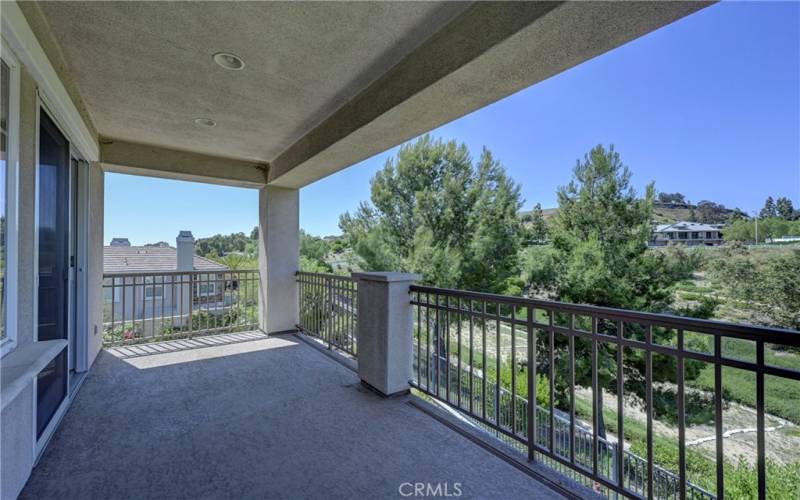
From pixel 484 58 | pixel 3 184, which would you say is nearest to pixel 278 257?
pixel 3 184

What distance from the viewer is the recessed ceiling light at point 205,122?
350 cm

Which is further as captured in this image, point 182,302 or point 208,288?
point 208,288

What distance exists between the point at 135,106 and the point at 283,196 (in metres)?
2.27

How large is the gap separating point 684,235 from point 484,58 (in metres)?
12.5

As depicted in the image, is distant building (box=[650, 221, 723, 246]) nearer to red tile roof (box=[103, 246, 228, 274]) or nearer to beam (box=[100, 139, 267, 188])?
beam (box=[100, 139, 267, 188])

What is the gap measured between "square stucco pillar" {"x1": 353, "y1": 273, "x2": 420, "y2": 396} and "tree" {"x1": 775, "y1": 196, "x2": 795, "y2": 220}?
1446 centimetres

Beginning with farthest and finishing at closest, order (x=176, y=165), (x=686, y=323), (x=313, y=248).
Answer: (x=313, y=248)
(x=176, y=165)
(x=686, y=323)

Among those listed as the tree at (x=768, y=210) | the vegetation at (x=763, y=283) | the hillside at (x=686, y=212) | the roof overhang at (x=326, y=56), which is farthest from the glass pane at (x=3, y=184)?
the tree at (x=768, y=210)

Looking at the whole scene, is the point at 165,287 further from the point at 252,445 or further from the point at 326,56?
the point at 326,56

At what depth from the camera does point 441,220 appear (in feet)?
44.2

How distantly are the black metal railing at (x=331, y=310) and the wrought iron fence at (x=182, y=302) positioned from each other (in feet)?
3.39

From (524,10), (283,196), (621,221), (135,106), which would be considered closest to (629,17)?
(524,10)

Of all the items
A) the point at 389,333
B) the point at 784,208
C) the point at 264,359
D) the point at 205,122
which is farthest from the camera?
the point at 784,208

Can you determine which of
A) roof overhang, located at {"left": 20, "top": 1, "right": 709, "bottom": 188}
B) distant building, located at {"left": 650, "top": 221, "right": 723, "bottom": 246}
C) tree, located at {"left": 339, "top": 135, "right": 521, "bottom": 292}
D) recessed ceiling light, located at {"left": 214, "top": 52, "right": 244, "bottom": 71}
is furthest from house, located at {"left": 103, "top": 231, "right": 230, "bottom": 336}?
distant building, located at {"left": 650, "top": 221, "right": 723, "bottom": 246}
